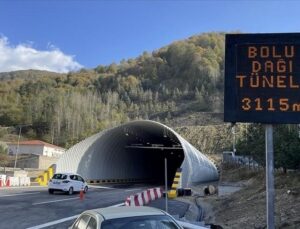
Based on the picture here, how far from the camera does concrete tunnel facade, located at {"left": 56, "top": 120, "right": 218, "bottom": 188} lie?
1799 inches

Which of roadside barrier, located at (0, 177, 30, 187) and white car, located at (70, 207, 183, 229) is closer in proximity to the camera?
white car, located at (70, 207, 183, 229)

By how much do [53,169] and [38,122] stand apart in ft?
310

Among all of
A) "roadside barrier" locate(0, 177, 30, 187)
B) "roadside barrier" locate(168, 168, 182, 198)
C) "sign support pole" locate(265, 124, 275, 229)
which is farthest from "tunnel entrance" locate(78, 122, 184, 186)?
"sign support pole" locate(265, 124, 275, 229)

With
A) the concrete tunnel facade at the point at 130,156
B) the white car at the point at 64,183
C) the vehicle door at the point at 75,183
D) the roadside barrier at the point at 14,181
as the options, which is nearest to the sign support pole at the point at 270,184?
the white car at the point at 64,183

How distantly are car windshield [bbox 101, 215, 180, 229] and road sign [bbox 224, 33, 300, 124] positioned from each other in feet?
14.6

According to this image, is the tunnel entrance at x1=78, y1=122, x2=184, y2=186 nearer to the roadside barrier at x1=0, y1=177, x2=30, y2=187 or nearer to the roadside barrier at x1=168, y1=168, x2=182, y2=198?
the roadside barrier at x1=0, y1=177, x2=30, y2=187

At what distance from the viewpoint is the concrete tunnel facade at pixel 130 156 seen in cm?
4569

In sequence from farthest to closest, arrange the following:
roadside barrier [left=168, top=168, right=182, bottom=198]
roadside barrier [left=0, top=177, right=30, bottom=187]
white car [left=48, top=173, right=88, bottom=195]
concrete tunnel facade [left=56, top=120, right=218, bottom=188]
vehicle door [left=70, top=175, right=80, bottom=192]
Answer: concrete tunnel facade [left=56, top=120, right=218, bottom=188]
roadside barrier [left=0, top=177, right=30, bottom=187]
vehicle door [left=70, top=175, right=80, bottom=192]
white car [left=48, top=173, right=88, bottom=195]
roadside barrier [left=168, top=168, right=182, bottom=198]

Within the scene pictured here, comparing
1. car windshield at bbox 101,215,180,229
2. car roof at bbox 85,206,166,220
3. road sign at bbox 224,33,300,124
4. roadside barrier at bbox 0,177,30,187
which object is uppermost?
road sign at bbox 224,33,300,124

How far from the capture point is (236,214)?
19062 mm

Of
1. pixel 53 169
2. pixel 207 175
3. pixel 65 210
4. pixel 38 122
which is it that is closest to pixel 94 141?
pixel 53 169

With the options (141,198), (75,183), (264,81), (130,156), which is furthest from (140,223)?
(130,156)

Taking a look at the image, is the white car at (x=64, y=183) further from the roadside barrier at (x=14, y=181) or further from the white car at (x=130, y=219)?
the white car at (x=130, y=219)

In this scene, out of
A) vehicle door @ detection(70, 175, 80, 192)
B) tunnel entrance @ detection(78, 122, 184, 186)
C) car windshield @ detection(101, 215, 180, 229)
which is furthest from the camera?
tunnel entrance @ detection(78, 122, 184, 186)
